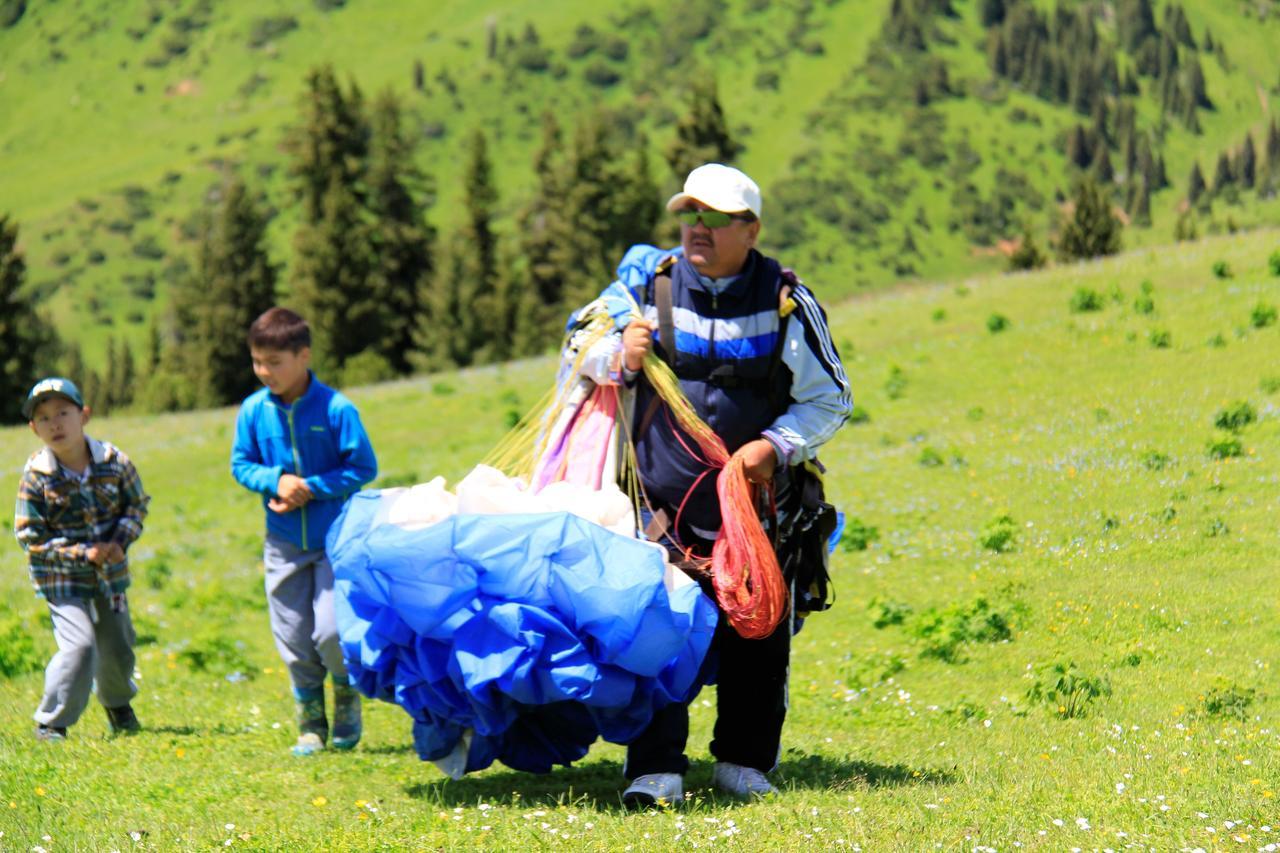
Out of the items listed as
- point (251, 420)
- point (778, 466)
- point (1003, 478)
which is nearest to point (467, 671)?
point (778, 466)

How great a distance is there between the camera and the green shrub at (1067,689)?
10.1m

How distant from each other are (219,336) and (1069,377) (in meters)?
77.5

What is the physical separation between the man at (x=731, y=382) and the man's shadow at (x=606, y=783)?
248 millimetres

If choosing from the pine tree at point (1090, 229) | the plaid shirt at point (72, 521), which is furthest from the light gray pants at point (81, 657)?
the pine tree at point (1090, 229)

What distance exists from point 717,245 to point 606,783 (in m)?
3.23

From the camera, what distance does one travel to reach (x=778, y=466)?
801cm

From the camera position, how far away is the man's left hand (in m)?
7.82

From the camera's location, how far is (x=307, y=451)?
980 centimetres

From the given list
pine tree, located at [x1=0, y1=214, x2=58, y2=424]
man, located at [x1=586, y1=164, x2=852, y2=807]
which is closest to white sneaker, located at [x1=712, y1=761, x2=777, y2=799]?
man, located at [x1=586, y1=164, x2=852, y2=807]

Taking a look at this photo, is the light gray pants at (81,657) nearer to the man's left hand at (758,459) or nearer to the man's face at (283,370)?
the man's face at (283,370)

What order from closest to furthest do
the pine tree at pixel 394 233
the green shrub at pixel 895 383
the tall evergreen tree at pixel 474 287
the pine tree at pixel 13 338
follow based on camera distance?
the green shrub at pixel 895 383 → the pine tree at pixel 13 338 → the pine tree at pixel 394 233 → the tall evergreen tree at pixel 474 287

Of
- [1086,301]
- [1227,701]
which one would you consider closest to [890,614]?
[1227,701]

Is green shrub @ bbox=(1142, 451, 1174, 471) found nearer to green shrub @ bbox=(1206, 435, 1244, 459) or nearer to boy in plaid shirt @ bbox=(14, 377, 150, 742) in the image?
green shrub @ bbox=(1206, 435, 1244, 459)

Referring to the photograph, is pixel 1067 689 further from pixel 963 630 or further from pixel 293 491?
pixel 293 491
